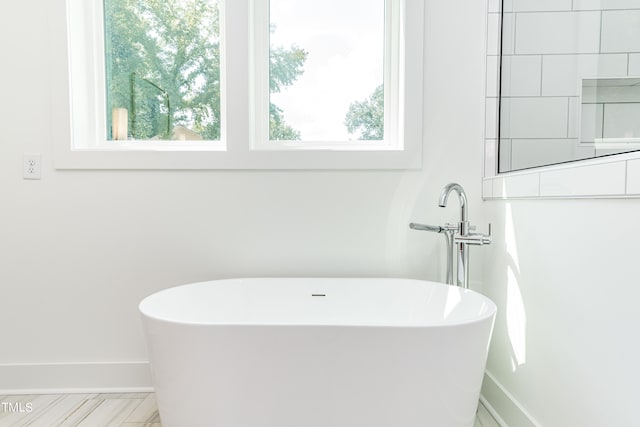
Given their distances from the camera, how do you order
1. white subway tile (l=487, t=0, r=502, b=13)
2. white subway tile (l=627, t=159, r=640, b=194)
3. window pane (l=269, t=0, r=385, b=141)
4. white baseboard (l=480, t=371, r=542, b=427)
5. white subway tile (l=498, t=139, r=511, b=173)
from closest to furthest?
1. white subway tile (l=627, t=159, r=640, b=194)
2. white baseboard (l=480, t=371, r=542, b=427)
3. white subway tile (l=498, t=139, r=511, b=173)
4. white subway tile (l=487, t=0, r=502, b=13)
5. window pane (l=269, t=0, r=385, b=141)

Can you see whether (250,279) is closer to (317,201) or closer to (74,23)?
(317,201)

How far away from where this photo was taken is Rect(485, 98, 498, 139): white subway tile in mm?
1710

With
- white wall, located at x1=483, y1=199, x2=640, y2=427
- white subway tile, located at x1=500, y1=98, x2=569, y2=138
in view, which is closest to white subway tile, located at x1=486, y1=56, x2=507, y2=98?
white subway tile, located at x1=500, y1=98, x2=569, y2=138

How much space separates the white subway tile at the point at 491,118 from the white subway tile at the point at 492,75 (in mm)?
31

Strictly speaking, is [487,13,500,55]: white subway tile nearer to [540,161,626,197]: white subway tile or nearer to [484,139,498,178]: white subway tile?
Answer: [484,139,498,178]: white subway tile

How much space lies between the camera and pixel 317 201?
175 cm

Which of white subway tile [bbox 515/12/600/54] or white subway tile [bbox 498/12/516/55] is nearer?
white subway tile [bbox 515/12/600/54]

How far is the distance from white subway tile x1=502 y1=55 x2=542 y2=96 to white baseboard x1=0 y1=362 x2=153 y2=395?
6.77ft

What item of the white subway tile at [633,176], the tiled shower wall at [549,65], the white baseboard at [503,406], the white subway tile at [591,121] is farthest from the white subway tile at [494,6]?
the white baseboard at [503,406]

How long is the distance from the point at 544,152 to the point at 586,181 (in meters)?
0.32

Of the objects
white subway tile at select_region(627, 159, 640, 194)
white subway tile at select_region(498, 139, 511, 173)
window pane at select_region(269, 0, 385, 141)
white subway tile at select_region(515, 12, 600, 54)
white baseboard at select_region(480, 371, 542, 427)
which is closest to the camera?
white subway tile at select_region(627, 159, 640, 194)

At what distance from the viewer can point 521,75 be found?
4.93 ft

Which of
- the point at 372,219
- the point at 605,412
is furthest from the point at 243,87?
the point at 605,412

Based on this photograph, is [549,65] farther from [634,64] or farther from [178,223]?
[178,223]
